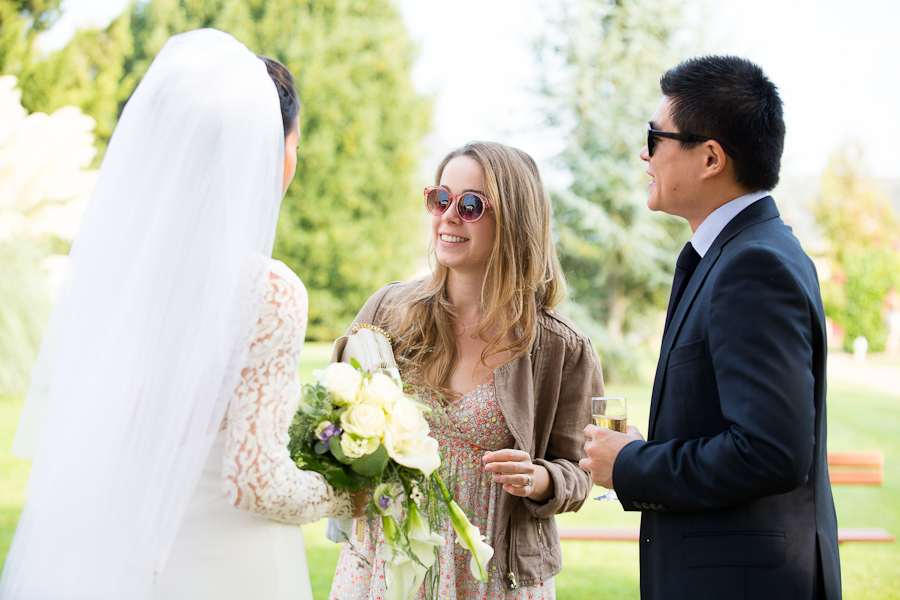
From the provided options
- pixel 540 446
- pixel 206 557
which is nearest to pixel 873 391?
pixel 540 446

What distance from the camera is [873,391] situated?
17.6 m

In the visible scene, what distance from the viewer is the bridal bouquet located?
197 cm

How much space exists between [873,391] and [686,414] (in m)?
18.8

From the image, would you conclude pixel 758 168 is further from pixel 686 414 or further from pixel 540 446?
pixel 540 446

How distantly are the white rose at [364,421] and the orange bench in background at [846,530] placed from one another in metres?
4.74

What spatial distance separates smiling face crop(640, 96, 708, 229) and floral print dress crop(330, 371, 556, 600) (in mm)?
1018

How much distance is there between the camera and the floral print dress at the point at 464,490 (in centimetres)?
266

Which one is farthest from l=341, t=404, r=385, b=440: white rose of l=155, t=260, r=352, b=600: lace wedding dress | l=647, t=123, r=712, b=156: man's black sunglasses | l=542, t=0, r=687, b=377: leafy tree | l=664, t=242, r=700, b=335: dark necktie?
l=542, t=0, r=687, b=377: leafy tree

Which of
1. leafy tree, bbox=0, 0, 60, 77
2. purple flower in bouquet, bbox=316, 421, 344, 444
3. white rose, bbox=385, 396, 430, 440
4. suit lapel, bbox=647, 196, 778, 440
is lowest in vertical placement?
purple flower in bouquet, bbox=316, 421, 344, 444

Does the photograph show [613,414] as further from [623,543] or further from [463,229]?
[623,543]

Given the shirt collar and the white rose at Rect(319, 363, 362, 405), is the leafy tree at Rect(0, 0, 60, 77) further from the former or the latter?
the shirt collar

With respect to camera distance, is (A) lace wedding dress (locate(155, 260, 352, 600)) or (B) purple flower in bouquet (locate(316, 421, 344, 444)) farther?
(B) purple flower in bouquet (locate(316, 421, 344, 444))

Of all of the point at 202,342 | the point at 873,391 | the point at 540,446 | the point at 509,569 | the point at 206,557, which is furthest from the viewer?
the point at 873,391

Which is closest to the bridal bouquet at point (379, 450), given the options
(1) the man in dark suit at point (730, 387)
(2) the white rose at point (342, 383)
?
(2) the white rose at point (342, 383)
